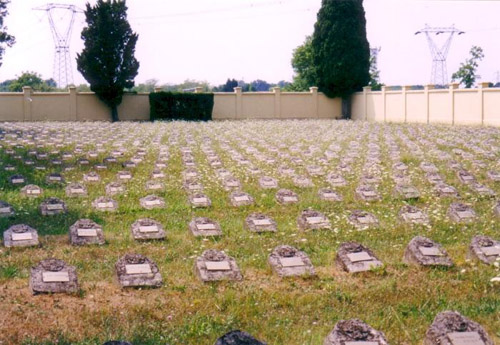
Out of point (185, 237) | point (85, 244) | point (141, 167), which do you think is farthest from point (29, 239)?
point (141, 167)

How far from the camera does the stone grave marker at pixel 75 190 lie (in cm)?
823

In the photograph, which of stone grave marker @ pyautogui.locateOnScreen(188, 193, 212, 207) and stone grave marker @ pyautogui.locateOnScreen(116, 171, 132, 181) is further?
stone grave marker @ pyautogui.locateOnScreen(116, 171, 132, 181)

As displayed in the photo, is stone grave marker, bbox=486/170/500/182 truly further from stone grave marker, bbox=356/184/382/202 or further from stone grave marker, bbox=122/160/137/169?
stone grave marker, bbox=122/160/137/169

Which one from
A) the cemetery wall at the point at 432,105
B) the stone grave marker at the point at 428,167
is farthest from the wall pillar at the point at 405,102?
the stone grave marker at the point at 428,167

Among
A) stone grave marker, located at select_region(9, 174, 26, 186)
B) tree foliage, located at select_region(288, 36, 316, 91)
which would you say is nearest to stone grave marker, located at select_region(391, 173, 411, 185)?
stone grave marker, located at select_region(9, 174, 26, 186)

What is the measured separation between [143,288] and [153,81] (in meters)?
80.9

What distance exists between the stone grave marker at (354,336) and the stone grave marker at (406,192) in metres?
4.67

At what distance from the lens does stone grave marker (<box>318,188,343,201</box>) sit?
7.91m

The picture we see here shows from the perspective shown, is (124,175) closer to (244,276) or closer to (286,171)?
(286,171)

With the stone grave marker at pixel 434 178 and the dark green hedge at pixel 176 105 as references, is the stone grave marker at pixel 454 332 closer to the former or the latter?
the stone grave marker at pixel 434 178

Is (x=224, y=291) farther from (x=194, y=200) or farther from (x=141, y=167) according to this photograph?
(x=141, y=167)

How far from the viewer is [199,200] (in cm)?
769

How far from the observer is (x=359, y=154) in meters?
12.8

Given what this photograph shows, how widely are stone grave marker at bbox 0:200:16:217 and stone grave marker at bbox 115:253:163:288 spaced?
248 cm
